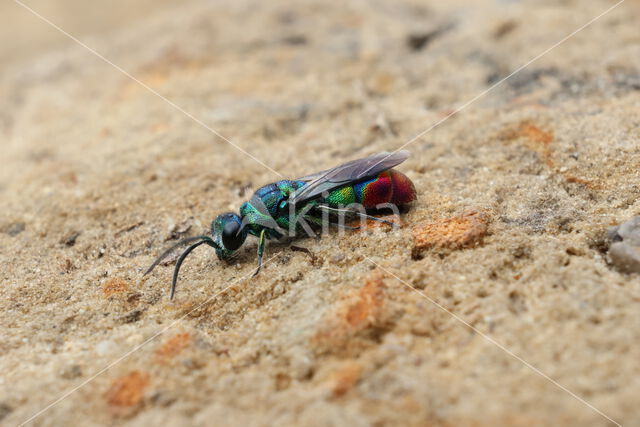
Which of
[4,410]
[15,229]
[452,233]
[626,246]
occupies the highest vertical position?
[15,229]

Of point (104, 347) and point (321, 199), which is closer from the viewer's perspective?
point (104, 347)

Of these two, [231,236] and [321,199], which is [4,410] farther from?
[321,199]

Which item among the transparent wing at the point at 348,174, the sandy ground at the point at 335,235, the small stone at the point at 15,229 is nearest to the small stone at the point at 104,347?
the sandy ground at the point at 335,235

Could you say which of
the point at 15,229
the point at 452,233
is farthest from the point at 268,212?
the point at 15,229

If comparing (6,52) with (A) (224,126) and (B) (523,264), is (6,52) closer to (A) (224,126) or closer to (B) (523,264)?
(A) (224,126)

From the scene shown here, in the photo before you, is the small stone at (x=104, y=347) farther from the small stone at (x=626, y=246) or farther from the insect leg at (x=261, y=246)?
the small stone at (x=626, y=246)
